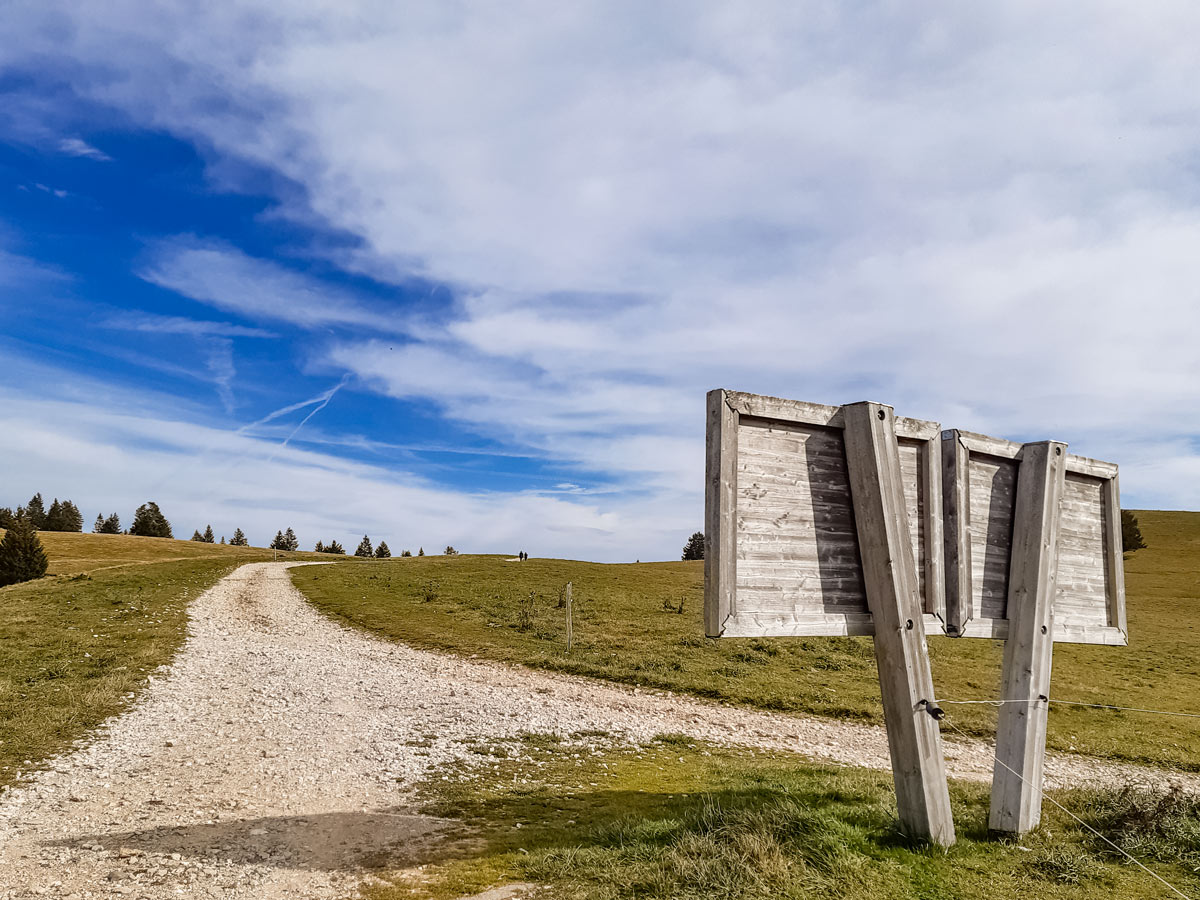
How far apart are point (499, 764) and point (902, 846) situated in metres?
6.74

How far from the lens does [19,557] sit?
4594 centimetres

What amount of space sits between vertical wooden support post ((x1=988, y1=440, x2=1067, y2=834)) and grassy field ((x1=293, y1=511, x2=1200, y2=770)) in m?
9.95

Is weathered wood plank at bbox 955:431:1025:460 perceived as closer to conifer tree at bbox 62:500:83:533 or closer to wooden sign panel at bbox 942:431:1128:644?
wooden sign panel at bbox 942:431:1128:644

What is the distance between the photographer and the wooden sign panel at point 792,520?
20.2ft

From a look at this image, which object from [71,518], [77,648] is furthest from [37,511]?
[77,648]

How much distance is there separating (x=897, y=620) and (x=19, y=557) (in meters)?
58.9

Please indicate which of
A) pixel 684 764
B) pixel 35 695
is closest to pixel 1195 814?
pixel 684 764

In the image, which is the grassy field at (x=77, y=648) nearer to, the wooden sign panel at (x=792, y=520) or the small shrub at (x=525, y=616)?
the wooden sign panel at (x=792, y=520)

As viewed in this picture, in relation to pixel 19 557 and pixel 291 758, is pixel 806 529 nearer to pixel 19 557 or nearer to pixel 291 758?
pixel 291 758

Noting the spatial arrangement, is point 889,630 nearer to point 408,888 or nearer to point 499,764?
point 408,888

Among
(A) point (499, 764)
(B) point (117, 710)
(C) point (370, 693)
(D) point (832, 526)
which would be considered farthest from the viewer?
(C) point (370, 693)

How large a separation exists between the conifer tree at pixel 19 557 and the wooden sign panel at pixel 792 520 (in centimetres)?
5739

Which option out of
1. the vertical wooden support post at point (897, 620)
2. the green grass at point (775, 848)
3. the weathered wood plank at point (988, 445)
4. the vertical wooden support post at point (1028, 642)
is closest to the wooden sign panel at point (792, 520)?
the vertical wooden support post at point (897, 620)

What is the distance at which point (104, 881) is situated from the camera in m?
6.45
